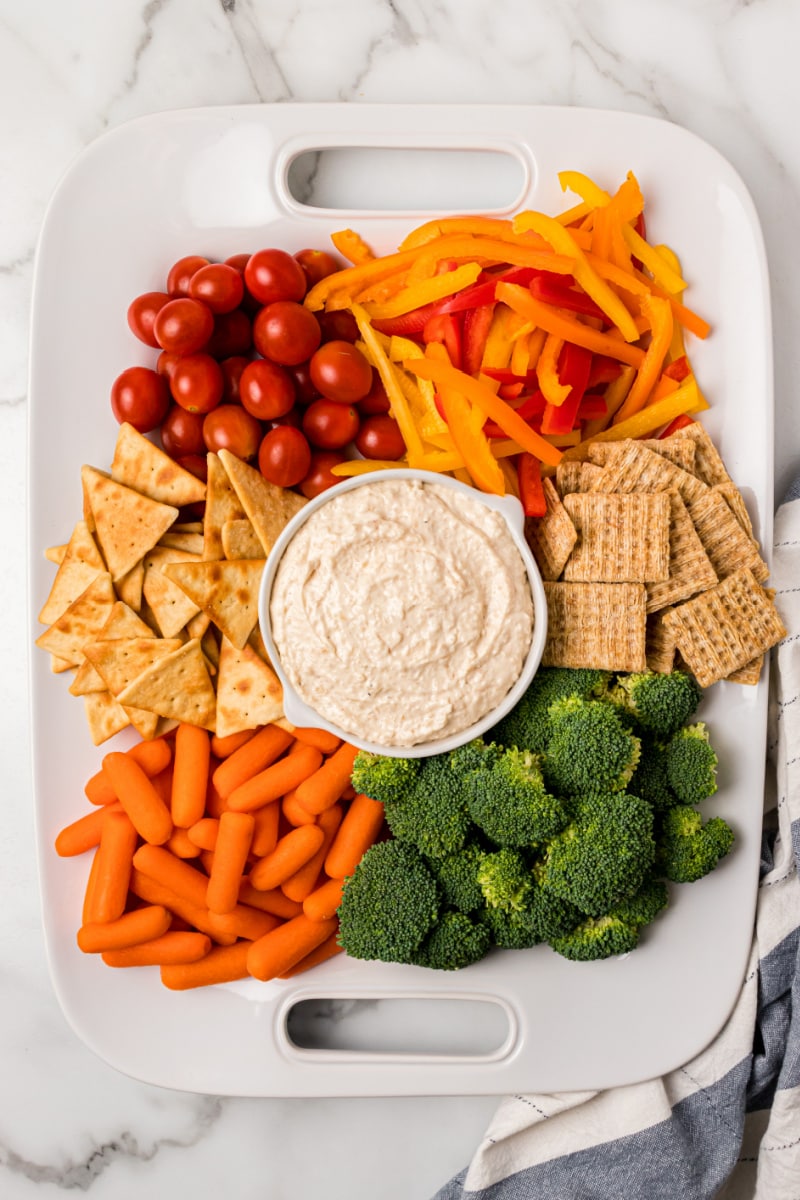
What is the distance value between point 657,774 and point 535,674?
0.34 meters

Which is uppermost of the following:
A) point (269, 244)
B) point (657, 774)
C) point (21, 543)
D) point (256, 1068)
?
point (269, 244)

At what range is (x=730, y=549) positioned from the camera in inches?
77.1

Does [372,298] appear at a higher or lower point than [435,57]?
lower

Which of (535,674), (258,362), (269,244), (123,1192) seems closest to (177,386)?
(258,362)

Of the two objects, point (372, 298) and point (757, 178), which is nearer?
point (372, 298)

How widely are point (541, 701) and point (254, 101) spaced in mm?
1571

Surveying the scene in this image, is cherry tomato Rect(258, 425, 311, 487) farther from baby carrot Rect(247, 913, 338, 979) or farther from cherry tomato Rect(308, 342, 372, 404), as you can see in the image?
baby carrot Rect(247, 913, 338, 979)

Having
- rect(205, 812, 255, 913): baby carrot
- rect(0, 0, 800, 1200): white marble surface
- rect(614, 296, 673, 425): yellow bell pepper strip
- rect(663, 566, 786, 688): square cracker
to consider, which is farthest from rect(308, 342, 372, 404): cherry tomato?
rect(205, 812, 255, 913): baby carrot

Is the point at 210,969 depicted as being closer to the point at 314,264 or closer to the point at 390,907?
the point at 390,907

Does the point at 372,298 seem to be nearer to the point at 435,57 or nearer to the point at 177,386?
the point at 177,386

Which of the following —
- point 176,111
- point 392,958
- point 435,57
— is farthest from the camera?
Result: point 435,57

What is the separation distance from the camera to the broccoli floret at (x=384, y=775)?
187 cm

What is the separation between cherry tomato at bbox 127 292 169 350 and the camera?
1.96 meters

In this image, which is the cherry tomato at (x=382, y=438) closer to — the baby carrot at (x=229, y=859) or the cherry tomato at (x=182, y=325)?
the cherry tomato at (x=182, y=325)
